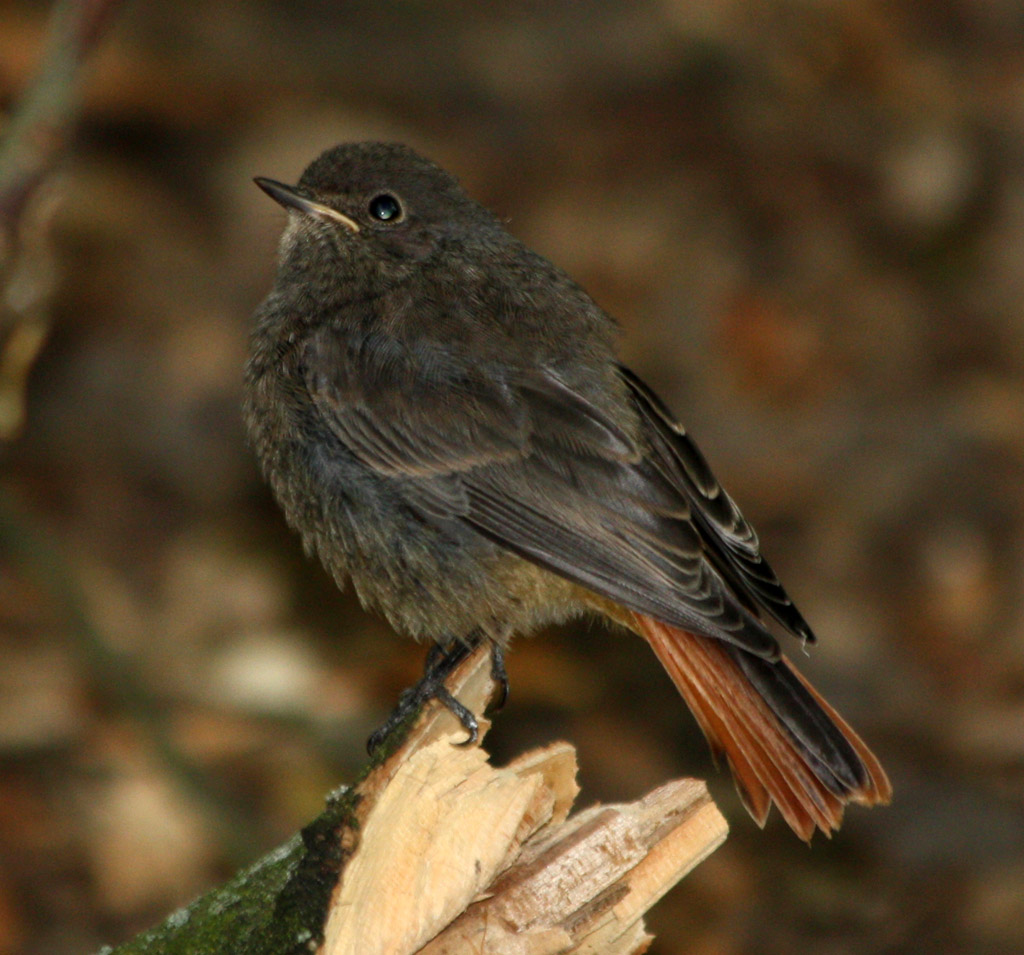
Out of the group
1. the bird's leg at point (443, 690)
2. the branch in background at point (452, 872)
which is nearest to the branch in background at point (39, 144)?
the bird's leg at point (443, 690)

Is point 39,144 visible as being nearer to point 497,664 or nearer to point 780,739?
point 497,664

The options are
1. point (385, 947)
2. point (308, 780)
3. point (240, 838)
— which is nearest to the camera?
point (385, 947)

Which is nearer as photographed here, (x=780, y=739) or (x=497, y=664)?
(x=780, y=739)

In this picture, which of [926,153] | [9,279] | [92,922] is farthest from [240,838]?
[926,153]

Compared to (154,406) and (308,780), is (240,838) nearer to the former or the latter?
(308,780)

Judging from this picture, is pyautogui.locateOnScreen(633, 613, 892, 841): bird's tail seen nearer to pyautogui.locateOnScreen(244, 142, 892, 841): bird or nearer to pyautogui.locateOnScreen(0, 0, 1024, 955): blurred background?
pyautogui.locateOnScreen(244, 142, 892, 841): bird

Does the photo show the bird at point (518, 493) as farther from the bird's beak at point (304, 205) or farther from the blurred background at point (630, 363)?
the blurred background at point (630, 363)

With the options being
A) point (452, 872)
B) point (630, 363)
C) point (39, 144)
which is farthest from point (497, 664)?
point (630, 363)
